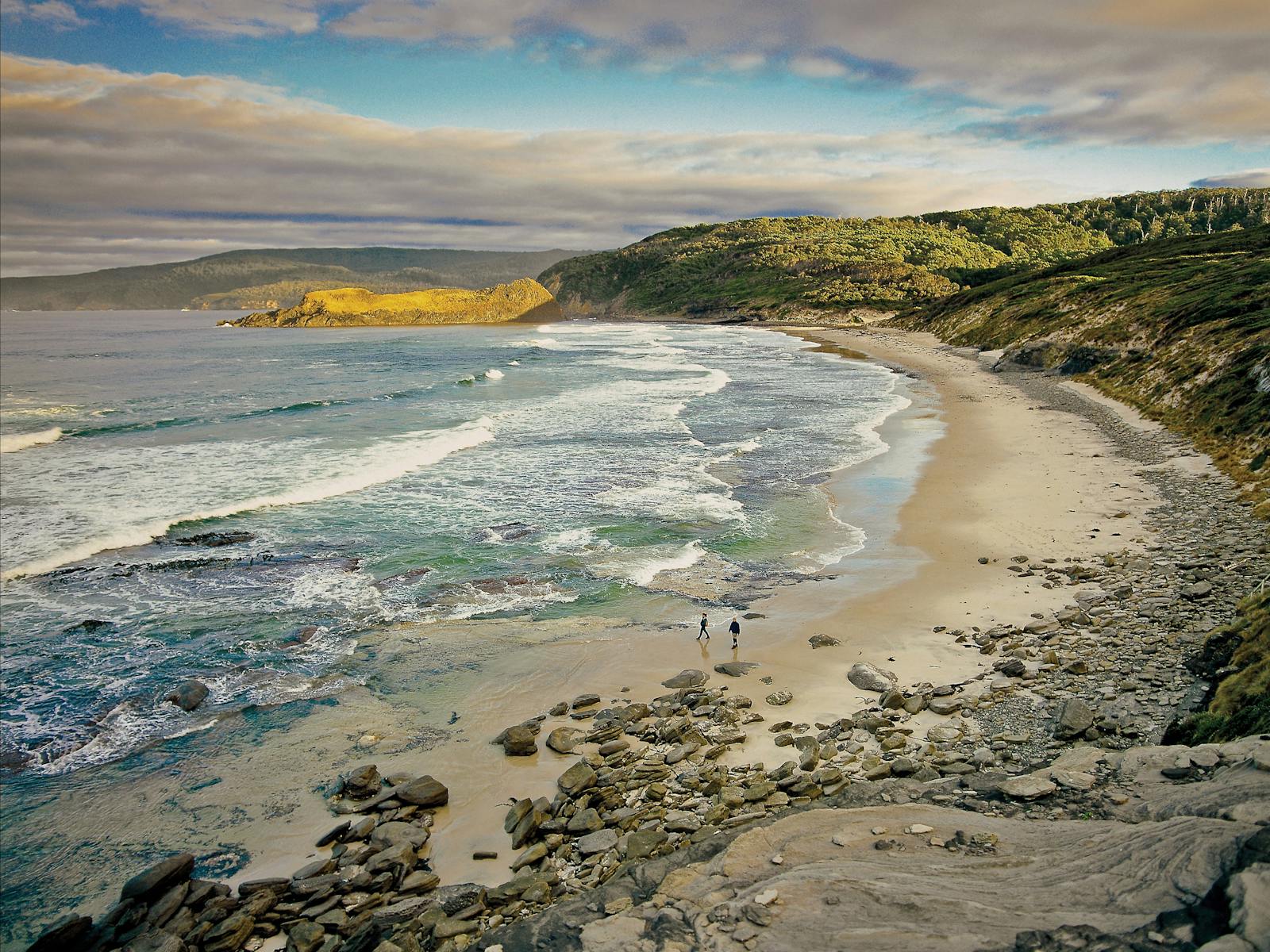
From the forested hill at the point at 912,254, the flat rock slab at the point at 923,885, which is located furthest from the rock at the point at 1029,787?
the forested hill at the point at 912,254

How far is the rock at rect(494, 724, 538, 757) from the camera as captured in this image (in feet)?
35.2

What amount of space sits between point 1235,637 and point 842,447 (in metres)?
20.2

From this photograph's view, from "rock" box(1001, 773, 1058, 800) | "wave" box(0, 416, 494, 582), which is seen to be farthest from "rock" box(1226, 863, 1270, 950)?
"wave" box(0, 416, 494, 582)

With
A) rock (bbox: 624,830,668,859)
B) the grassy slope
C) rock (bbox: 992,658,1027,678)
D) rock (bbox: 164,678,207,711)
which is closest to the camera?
rock (bbox: 624,830,668,859)

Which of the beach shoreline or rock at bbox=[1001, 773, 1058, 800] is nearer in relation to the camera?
rock at bbox=[1001, 773, 1058, 800]

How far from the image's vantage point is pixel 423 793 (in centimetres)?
962

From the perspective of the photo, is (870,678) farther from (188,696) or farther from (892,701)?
(188,696)

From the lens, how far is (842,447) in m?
30.8

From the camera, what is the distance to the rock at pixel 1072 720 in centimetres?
950

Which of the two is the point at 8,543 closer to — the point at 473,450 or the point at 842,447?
the point at 473,450

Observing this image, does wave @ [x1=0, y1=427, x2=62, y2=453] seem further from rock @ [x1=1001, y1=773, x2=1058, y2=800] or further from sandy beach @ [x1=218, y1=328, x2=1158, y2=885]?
rock @ [x1=1001, y1=773, x2=1058, y2=800]

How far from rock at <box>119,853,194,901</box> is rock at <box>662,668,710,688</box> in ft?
23.0

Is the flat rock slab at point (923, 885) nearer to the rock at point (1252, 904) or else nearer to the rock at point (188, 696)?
the rock at point (1252, 904)

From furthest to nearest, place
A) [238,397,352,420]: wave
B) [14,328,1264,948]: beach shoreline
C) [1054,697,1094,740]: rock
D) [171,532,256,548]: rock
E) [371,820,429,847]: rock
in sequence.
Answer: [238,397,352,420]: wave, [171,532,256,548]: rock, [14,328,1264,948]: beach shoreline, [1054,697,1094,740]: rock, [371,820,429,847]: rock
